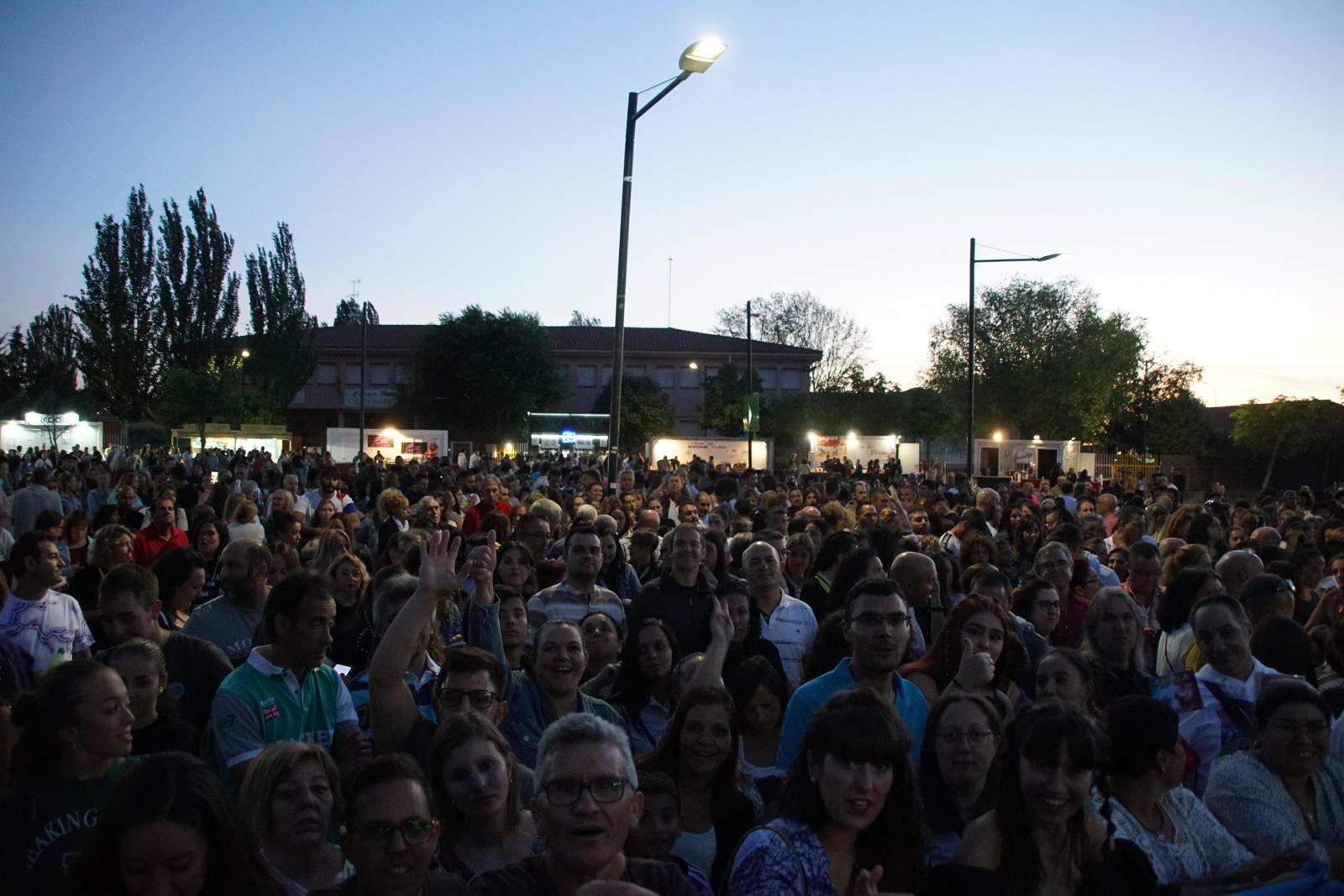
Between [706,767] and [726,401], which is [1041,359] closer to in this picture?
[726,401]

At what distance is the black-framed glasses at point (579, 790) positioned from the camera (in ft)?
9.54

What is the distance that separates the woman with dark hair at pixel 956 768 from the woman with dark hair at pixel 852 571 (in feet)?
9.19

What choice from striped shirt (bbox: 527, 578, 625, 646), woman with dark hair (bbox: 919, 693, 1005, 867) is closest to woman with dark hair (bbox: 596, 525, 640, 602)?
striped shirt (bbox: 527, 578, 625, 646)

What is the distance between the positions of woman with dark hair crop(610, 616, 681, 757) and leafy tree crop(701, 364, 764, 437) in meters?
51.5

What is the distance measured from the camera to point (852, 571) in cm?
703

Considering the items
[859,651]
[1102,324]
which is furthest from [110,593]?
[1102,324]

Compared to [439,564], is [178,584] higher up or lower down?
lower down

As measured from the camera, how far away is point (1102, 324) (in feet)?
198

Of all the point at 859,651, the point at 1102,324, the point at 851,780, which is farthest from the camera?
the point at 1102,324

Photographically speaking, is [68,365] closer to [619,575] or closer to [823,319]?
[823,319]

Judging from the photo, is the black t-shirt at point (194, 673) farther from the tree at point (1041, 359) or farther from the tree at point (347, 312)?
the tree at point (347, 312)

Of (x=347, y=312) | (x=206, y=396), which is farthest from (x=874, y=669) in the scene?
(x=347, y=312)

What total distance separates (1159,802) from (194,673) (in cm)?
397

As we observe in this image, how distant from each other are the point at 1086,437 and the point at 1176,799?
198ft
